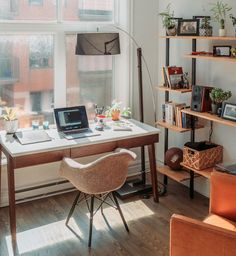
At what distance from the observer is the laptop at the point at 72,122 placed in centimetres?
360

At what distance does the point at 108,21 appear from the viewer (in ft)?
14.1

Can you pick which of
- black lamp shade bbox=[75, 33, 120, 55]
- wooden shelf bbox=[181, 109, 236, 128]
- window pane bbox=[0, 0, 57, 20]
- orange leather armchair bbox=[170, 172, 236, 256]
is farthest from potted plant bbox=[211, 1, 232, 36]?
orange leather armchair bbox=[170, 172, 236, 256]

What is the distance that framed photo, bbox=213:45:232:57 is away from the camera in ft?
11.1

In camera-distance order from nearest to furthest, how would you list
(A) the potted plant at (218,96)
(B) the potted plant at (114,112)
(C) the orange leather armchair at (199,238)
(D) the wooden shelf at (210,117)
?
(C) the orange leather armchair at (199,238)
(D) the wooden shelf at (210,117)
(A) the potted plant at (218,96)
(B) the potted plant at (114,112)

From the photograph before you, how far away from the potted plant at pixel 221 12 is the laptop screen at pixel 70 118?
1.36 meters

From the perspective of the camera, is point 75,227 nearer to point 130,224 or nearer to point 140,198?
point 130,224

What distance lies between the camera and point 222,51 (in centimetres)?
341

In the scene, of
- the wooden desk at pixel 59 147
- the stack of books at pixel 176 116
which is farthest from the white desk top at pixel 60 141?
the stack of books at pixel 176 116

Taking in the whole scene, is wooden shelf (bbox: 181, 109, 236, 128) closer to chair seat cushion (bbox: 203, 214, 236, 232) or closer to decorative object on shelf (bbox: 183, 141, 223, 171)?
decorative object on shelf (bbox: 183, 141, 223, 171)

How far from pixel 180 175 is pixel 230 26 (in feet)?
4.67

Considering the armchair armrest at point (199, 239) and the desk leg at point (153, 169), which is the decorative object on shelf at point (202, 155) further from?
the armchair armrest at point (199, 239)

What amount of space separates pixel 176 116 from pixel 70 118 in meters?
1.01

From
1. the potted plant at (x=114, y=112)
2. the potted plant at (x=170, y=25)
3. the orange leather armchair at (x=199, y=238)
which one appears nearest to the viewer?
the orange leather armchair at (x=199, y=238)

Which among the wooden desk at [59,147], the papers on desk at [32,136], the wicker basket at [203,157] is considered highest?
the papers on desk at [32,136]
